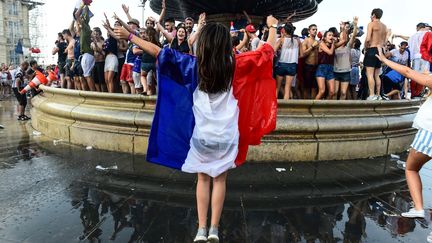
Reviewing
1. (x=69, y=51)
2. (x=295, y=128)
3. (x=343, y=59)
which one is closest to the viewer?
(x=295, y=128)

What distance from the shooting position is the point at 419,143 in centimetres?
362

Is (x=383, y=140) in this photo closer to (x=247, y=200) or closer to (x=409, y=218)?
(x=409, y=218)

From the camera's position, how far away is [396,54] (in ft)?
33.9

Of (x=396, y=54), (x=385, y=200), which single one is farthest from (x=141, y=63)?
(x=396, y=54)

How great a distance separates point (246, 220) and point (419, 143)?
6.50 feet

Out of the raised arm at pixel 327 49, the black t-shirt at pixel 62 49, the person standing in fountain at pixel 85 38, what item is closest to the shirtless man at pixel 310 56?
the raised arm at pixel 327 49

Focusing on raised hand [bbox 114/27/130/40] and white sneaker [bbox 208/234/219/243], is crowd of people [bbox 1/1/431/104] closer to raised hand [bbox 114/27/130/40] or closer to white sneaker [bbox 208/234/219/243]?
raised hand [bbox 114/27/130/40]

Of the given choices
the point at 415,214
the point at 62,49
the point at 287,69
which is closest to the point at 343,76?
the point at 287,69

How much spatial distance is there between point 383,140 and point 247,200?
3.87 meters

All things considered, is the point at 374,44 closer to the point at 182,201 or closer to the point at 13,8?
the point at 182,201

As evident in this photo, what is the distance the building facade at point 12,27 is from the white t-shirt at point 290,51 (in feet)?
228

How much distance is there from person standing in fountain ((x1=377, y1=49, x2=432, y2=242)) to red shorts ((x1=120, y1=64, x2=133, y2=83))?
5.47m

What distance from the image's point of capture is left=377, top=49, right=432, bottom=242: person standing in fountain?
140 inches

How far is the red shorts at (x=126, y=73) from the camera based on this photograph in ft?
25.7
